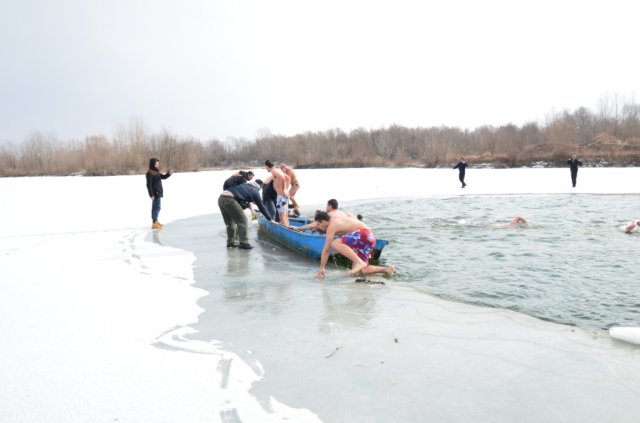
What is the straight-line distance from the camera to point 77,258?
8328mm

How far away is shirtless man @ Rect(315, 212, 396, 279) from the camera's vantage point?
276 inches

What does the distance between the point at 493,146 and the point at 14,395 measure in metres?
56.3

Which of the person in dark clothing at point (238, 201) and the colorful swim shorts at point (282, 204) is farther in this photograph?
the colorful swim shorts at point (282, 204)

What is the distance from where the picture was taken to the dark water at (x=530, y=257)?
5.80m

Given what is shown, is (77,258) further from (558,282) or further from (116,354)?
(558,282)

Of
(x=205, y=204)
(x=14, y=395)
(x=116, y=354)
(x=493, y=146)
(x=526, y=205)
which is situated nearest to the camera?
(x=14, y=395)

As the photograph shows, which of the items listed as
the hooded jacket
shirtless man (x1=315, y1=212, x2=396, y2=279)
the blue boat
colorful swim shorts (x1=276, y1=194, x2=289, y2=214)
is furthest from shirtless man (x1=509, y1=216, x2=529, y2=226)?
the hooded jacket

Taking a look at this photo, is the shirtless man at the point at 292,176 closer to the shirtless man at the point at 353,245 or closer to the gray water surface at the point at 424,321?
the gray water surface at the point at 424,321

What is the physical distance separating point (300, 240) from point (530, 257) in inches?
159

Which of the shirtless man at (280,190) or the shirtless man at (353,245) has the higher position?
the shirtless man at (280,190)

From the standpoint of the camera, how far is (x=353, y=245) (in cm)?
712

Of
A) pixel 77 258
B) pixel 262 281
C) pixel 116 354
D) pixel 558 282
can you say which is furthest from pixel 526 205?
pixel 116 354

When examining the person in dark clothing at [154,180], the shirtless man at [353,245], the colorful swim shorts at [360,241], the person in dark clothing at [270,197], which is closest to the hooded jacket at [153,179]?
the person in dark clothing at [154,180]

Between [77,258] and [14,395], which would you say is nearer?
[14,395]
